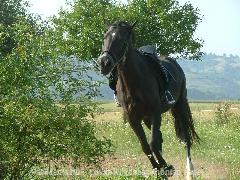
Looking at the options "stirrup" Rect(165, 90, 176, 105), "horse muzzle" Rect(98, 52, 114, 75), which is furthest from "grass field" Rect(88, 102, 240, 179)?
"horse muzzle" Rect(98, 52, 114, 75)

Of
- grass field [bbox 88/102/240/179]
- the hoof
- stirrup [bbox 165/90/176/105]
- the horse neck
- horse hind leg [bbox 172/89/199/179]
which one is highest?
the horse neck

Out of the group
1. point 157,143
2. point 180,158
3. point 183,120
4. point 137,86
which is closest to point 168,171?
point 157,143

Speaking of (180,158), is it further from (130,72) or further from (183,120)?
(130,72)

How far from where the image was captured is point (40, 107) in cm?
618

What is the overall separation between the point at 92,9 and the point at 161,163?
1165 inches

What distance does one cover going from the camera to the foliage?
614 cm

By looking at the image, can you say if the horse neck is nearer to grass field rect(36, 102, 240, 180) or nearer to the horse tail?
grass field rect(36, 102, 240, 180)

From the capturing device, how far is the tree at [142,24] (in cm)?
3466

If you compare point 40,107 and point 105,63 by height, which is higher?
point 105,63

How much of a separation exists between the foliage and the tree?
26.6 metres

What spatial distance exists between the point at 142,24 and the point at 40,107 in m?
30.2

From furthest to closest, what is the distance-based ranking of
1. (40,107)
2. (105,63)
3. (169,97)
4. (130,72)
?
(169,97)
(130,72)
(105,63)
(40,107)

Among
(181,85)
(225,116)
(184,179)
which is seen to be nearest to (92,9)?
(225,116)

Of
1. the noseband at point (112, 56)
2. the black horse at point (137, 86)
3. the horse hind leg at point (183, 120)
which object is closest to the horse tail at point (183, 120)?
the horse hind leg at point (183, 120)
